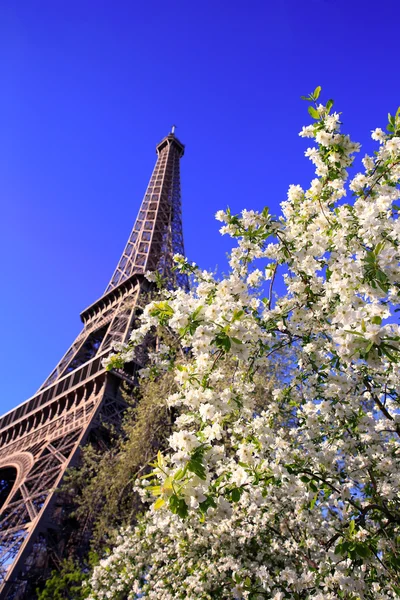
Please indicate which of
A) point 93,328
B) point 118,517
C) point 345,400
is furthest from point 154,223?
point 345,400

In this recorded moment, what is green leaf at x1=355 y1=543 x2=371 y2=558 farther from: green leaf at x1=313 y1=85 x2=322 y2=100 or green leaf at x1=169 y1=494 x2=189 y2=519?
green leaf at x1=313 y1=85 x2=322 y2=100

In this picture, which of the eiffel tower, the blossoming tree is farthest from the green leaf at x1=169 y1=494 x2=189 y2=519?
the eiffel tower

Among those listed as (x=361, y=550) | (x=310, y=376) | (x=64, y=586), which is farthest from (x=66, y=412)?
(x=361, y=550)

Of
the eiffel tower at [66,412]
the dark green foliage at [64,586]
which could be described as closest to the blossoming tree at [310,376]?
the eiffel tower at [66,412]

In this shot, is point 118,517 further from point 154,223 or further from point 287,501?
point 154,223

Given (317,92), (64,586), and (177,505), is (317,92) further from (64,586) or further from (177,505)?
(64,586)

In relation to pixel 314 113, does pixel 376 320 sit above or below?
below
